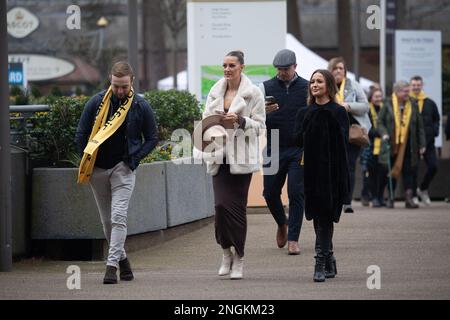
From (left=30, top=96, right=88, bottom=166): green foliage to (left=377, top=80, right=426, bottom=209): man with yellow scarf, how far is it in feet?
23.6

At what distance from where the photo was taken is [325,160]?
1030 cm

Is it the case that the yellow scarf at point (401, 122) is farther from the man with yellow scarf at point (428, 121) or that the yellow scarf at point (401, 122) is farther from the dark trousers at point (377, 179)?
the man with yellow scarf at point (428, 121)

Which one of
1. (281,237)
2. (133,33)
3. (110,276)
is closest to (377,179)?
(133,33)

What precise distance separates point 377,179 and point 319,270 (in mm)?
9301

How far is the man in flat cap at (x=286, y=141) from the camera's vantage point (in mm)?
12102

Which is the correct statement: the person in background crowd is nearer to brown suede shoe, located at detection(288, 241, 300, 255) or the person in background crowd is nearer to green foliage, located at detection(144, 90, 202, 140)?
green foliage, located at detection(144, 90, 202, 140)

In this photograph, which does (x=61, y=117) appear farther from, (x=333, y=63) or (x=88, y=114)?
(x=333, y=63)

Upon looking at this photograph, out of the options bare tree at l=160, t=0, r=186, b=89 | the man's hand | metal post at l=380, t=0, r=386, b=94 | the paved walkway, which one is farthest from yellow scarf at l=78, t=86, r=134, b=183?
bare tree at l=160, t=0, r=186, b=89

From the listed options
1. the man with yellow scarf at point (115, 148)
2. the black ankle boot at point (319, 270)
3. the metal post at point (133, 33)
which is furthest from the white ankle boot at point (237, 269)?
the metal post at point (133, 33)

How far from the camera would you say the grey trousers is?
33.7 feet

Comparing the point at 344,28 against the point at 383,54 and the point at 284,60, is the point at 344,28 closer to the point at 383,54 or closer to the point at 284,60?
the point at 383,54

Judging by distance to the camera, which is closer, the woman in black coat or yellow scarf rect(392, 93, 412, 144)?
the woman in black coat

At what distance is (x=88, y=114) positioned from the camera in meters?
10.4

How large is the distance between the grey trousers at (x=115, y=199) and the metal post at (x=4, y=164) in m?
1.11
